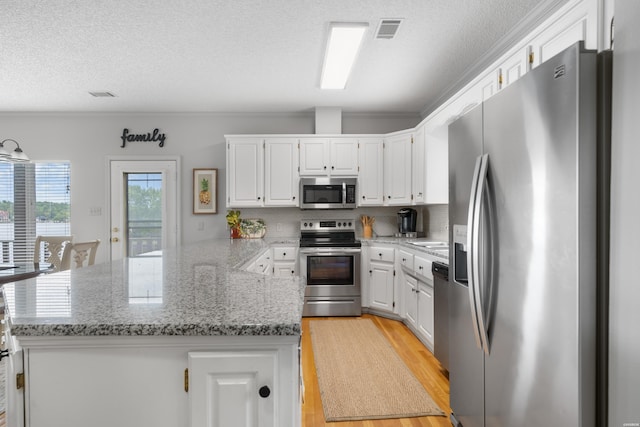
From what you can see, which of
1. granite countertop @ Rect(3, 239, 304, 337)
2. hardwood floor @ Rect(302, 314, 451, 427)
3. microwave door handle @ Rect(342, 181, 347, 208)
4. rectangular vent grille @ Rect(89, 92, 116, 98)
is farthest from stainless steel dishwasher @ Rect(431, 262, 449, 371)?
rectangular vent grille @ Rect(89, 92, 116, 98)

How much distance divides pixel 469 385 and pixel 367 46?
2.59 metres

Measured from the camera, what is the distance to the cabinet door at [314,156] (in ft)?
14.5

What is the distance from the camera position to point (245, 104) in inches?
175

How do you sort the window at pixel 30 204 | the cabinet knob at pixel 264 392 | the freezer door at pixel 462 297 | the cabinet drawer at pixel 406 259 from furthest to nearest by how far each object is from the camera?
the window at pixel 30 204 → the cabinet drawer at pixel 406 259 → the freezer door at pixel 462 297 → the cabinet knob at pixel 264 392

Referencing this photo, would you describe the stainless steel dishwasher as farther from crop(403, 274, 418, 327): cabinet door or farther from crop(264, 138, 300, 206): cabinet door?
crop(264, 138, 300, 206): cabinet door

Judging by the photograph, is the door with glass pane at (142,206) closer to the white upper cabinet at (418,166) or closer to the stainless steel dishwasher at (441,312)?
the white upper cabinet at (418,166)

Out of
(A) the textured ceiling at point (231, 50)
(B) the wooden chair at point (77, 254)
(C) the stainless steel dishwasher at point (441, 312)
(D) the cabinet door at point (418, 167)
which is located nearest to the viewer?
(A) the textured ceiling at point (231, 50)

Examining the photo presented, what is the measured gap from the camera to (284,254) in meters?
4.15

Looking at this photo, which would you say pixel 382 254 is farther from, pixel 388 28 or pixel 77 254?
pixel 77 254

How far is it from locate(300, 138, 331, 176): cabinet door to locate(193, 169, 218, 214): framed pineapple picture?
133 centimetres

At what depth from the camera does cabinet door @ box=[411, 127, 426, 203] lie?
12.5 ft

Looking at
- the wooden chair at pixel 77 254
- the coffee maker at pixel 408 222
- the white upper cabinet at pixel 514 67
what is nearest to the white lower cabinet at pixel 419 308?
the coffee maker at pixel 408 222

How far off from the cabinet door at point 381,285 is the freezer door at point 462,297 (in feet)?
6.63

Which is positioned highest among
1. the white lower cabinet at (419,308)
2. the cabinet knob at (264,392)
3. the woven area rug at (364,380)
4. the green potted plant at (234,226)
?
the green potted plant at (234,226)
